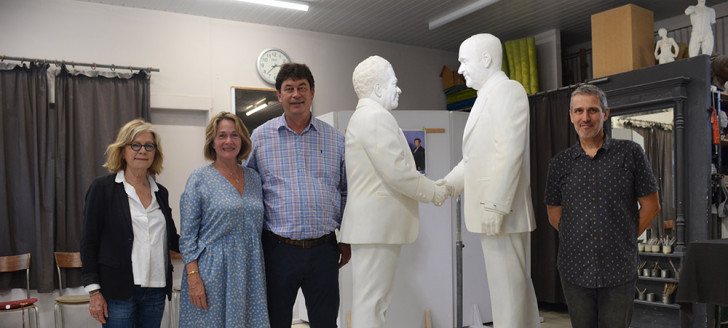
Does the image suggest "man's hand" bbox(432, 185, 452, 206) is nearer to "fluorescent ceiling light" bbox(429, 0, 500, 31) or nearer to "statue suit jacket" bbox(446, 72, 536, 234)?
"statue suit jacket" bbox(446, 72, 536, 234)

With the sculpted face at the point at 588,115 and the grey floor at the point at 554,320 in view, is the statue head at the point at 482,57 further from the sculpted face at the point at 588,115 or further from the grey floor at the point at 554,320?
the grey floor at the point at 554,320

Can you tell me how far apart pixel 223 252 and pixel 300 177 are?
1.65 feet

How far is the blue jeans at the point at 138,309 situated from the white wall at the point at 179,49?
3700 mm

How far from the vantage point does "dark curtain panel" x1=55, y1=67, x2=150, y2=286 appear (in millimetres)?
5270

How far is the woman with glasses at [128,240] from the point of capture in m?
2.40

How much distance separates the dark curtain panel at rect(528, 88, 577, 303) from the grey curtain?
123 cm

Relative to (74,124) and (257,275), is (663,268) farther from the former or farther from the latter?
(74,124)

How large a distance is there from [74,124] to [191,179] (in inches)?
137

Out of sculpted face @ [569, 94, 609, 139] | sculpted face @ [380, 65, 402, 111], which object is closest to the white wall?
sculpted face @ [380, 65, 402, 111]

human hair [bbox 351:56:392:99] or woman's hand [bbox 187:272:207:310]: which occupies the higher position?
human hair [bbox 351:56:392:99]

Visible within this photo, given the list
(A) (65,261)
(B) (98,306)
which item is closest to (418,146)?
(B) (98,306)

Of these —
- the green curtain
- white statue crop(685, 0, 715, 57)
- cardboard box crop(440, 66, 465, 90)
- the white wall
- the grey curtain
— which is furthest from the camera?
cardboard box crop(440, 66, 465, 90)

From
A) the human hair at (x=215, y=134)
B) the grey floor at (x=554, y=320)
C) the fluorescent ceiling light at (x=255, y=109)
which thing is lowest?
the grey floor at (x=554, y=320)

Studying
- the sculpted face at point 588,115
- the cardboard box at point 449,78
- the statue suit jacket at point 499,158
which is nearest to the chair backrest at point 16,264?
the statue suit jacket at point 499,158
